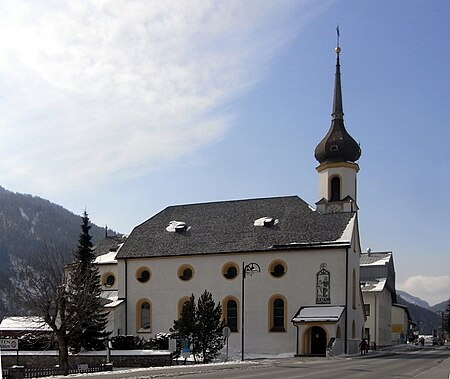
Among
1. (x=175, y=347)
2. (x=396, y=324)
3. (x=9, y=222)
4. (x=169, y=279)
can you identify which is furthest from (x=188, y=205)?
(x=9, y=222)

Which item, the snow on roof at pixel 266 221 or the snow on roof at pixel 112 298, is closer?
the snow on roof at pixel 112 298

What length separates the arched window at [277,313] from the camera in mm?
51750

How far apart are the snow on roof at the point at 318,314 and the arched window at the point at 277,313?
1843 millimetres

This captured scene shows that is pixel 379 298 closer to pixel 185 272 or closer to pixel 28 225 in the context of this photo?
pixel 185 272

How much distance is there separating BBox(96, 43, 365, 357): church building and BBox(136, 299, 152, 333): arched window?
0.09m

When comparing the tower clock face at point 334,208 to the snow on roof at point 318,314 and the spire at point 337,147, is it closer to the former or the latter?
the spire at point 337,147

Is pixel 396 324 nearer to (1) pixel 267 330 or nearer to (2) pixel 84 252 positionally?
(1) pixel 267 330

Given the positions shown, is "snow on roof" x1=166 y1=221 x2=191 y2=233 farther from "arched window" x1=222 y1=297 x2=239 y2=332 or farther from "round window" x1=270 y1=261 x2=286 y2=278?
"round window" x1=270 y1=261 x2=286 y2=278

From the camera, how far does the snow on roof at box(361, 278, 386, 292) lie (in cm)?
8269

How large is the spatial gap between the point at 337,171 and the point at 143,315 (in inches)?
901

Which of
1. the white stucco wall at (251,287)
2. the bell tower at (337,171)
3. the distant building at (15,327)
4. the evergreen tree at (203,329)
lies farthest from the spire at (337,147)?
the distant building at (15,327)

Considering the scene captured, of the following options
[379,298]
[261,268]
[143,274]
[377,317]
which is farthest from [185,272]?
[379,298]

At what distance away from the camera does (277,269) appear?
5306cm

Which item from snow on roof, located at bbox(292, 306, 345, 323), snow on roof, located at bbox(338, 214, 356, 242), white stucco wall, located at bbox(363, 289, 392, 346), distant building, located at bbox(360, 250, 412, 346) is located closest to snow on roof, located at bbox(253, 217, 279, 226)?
snow on roof, located at bbox(338, 214, 356, 242)
